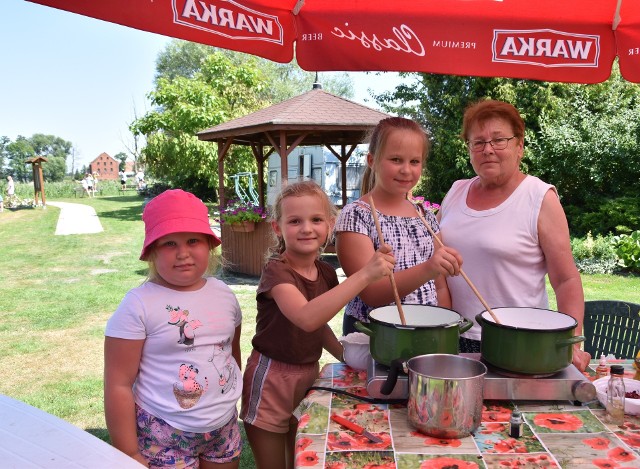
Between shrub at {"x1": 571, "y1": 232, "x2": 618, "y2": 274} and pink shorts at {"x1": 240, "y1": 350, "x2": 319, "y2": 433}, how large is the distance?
28.7 feet

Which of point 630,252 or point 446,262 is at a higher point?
point 446,262

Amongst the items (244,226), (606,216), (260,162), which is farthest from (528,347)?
(606,216)

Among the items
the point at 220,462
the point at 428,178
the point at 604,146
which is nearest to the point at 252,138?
the point at 428,178

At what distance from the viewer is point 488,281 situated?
1904 millimetres

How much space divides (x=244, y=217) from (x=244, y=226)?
19 cm

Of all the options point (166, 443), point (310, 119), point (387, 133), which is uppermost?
point (310, 119)

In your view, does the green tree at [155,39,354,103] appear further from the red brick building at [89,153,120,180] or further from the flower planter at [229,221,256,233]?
the red brick building at [89,153,120,180]

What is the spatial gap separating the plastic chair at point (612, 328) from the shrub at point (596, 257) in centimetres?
718

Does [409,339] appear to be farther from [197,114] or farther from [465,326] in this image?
[197,114]

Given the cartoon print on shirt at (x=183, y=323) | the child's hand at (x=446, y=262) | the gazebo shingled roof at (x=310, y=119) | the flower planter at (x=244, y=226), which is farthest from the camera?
the flower planter at (x=244, y=226)

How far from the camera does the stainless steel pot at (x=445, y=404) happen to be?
112 centimetres

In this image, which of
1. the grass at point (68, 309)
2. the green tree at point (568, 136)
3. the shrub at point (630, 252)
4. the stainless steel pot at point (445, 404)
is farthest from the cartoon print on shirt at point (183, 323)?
the green tree at point (568, 136)

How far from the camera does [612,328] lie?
2.62 metres

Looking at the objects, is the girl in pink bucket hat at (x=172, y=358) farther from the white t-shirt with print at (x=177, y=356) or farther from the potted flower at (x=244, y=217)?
the potted flower at (x=244, y=217)
